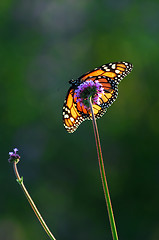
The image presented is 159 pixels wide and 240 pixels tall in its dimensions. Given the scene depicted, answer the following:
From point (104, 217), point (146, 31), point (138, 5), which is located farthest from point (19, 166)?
point (138, 5)

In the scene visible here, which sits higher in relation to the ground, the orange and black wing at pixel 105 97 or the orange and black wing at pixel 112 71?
the orange and black wing at pixel 112 71

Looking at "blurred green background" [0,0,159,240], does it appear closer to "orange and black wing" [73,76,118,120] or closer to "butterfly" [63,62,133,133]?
"butterfly" [63,62,133,133]

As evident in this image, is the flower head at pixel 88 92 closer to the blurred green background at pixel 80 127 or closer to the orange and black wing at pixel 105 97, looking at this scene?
the orange and black wing at pixel 105 97

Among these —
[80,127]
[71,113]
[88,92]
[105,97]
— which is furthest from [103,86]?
[80,127]

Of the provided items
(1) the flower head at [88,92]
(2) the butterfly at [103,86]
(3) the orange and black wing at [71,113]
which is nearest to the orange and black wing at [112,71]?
(2) the butterfly at [103,86]

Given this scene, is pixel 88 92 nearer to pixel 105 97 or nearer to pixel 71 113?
pixel 105 97

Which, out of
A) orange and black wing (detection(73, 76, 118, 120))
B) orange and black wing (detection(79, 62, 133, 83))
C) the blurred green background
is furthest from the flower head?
the blurred green background

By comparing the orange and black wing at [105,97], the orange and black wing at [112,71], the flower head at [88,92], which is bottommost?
the flower head at [88,92]
